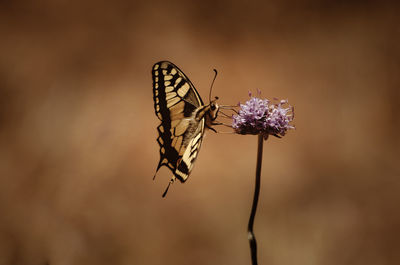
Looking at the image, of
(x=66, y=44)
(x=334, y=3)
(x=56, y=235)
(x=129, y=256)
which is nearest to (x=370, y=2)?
(x=334, y=3)

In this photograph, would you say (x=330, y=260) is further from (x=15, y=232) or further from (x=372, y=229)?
(x=15, y=232)

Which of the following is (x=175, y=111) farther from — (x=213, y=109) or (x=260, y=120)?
(x=260, y=120)

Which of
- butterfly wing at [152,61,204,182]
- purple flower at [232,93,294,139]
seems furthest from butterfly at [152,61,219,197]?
purple flower at [232,93,294,139]

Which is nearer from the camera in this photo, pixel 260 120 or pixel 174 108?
pixel 260 120

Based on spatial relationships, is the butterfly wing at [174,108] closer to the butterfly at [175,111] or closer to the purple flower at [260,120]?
the butterfly at [175,111]

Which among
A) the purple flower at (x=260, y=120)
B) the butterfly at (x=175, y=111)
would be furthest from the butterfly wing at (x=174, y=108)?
the purple flower at (x=260, y=120)

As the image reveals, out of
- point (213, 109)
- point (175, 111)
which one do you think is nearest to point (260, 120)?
point (213, 109)
